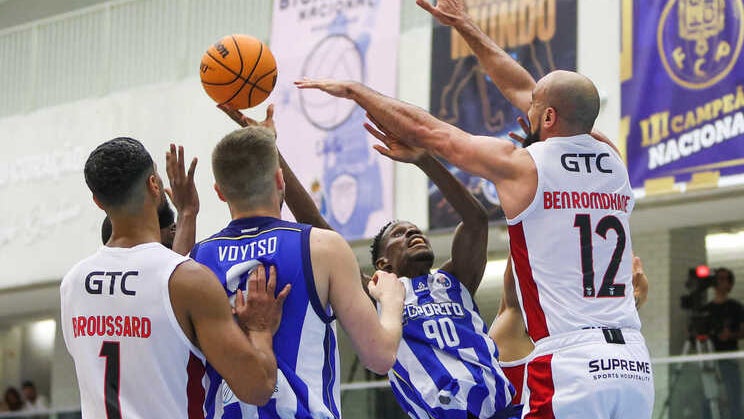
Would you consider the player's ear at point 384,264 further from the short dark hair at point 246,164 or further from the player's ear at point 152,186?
the player's ear at point 152,186

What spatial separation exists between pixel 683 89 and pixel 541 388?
8666 mm

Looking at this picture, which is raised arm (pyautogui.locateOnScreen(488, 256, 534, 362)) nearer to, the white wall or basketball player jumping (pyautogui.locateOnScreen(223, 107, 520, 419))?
basketball player jumping (pyautogui.locateOnScreen(223, 107, 520, 419))

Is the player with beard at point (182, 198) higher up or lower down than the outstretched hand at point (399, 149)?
lower down

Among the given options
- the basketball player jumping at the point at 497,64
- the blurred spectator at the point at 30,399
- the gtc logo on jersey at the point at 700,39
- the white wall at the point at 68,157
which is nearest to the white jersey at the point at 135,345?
the basketball player jumping at the point at 497,64

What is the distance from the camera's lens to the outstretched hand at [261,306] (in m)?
4.82

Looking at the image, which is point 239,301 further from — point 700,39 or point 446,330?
point 700,39

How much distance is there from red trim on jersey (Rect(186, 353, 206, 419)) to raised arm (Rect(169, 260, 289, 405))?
0.09m

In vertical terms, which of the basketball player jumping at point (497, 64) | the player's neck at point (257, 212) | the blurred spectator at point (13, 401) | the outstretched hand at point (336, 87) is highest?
the basketball player jumping at point (497, 64)

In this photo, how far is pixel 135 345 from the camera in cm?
477

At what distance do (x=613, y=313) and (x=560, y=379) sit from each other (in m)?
0.38

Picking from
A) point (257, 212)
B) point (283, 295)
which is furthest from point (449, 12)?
point (283, 295)

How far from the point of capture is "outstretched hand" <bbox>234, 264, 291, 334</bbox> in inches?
190

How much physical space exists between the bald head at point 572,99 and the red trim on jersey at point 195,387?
6.98 feet

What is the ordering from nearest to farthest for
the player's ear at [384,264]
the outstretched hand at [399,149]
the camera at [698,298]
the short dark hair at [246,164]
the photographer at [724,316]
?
the short dark hair at [246,164] → the outstretched hand at [399,149] → the player's ear at [384,264] → the photographer at [724,316] → the camera at [698,298]
